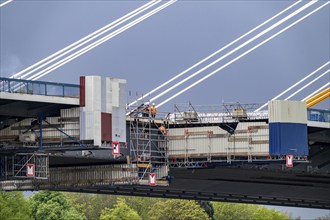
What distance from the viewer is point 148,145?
105438 mm

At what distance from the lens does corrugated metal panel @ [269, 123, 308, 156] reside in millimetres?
104062

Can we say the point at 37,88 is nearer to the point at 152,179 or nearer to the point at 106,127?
the point at 106,127

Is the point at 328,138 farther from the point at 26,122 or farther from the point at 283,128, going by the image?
the point at 26,122

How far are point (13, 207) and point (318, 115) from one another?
76.9 meters

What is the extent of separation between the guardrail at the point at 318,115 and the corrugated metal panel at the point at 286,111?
462cm

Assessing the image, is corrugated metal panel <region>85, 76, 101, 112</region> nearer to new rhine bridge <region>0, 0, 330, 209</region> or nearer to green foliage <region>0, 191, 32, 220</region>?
new rhine bridge <region>0, 0, 330, 209</region>

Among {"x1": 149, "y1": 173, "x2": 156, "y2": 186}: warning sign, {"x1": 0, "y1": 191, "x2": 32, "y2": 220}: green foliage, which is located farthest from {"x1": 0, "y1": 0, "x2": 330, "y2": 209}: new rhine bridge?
{"x1": 0, "y1": 191, "x2": 32, "y2": 220}: green foliage

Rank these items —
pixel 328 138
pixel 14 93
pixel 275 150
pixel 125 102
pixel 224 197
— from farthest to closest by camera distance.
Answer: pixel 224 197 < pixel 328 138 < pixel 275 150 < pixel 125 102 < pixel 14 93

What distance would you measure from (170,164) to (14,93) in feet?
66.4

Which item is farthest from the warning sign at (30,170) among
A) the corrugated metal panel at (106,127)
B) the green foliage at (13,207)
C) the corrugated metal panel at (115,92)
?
the green foliage at (13,207)

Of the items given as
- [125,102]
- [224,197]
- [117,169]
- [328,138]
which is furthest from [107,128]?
[224,197]

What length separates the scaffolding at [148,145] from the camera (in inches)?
4104

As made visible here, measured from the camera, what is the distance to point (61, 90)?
94.4 metres

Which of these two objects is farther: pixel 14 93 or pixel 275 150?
pixel 275 150
